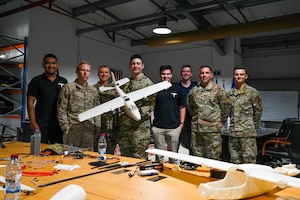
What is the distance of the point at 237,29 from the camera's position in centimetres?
584

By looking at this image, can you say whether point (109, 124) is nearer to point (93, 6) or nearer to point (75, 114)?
point (75, 114)

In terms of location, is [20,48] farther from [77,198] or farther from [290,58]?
[290,58]

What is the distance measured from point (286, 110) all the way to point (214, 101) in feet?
17.3

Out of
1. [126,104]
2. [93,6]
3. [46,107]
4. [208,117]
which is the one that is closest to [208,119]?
[208,117]

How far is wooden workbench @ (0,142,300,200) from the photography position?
1.25 metres

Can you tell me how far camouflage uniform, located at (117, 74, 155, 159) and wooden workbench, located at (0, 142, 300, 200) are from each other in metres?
1.09

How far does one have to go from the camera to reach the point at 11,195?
3.65 ft

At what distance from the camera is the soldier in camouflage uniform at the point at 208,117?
10.5 ft

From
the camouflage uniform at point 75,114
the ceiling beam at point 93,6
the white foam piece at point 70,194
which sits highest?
the ceiling beam at point 93,6

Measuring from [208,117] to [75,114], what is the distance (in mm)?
1608

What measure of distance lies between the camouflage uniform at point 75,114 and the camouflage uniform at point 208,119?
131 centimetres

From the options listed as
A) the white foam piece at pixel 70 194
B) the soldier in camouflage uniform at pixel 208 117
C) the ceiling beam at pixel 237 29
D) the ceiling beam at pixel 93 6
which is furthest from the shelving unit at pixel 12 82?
the white foam piece at pixel 70 194

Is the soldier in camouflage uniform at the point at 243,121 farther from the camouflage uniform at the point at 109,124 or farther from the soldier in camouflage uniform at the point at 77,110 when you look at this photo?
the soldier in camouflage uniform at the point at 77,110

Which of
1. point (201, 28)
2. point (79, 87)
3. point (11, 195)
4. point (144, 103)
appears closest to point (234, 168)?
point (11, 195)
